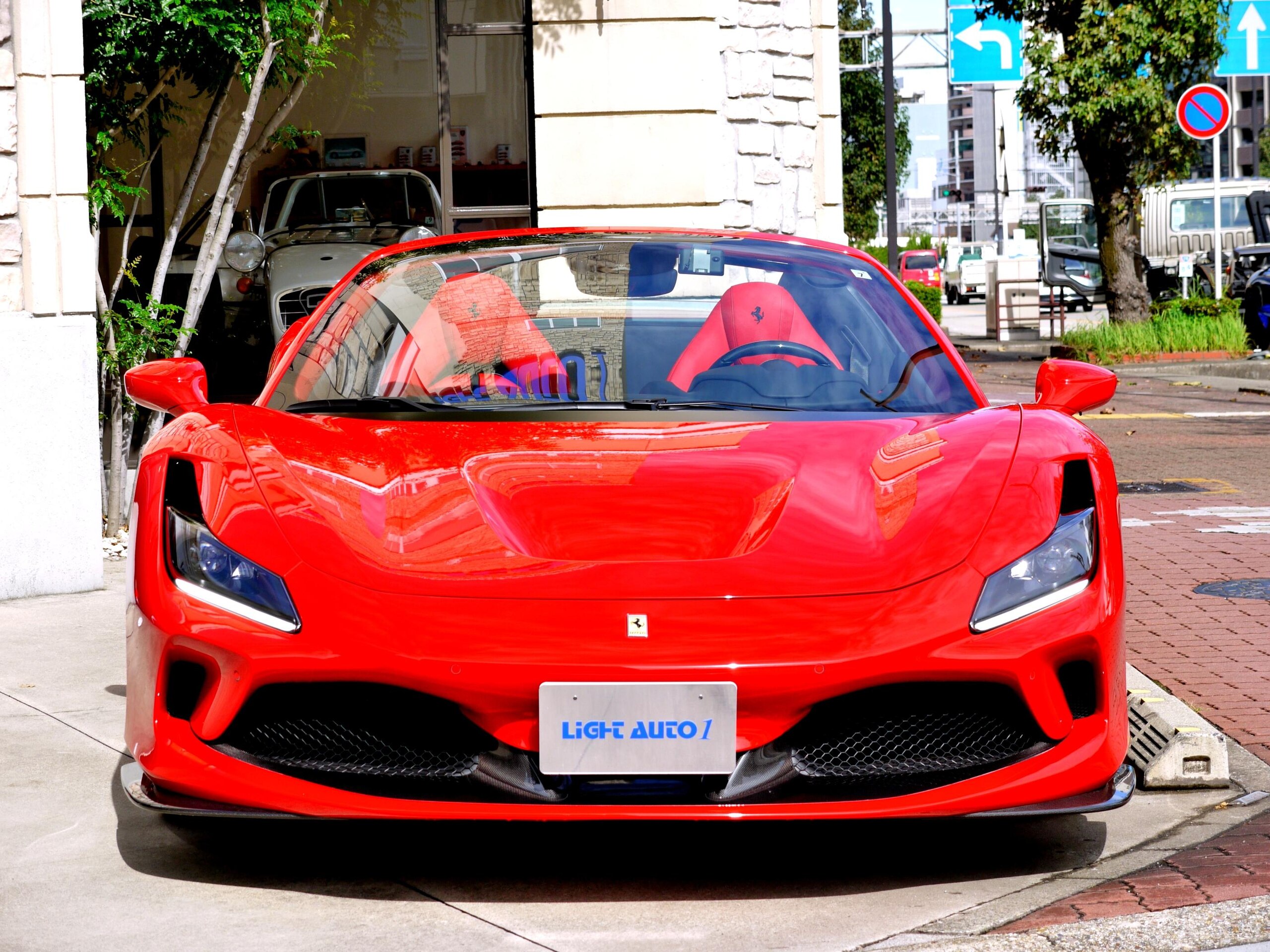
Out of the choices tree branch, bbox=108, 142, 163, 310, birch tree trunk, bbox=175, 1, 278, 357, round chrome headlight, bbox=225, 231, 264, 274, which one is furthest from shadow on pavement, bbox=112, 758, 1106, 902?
round chrome headlight, bbox=225, 231, 264, 274

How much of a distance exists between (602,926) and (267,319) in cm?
830

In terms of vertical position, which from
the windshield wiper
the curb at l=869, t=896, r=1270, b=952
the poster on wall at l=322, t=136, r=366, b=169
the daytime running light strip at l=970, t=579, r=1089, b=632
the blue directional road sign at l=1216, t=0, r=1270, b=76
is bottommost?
the curb at l=869, t=896, r=1270, b=952

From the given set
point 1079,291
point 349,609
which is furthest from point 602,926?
point 1079,291

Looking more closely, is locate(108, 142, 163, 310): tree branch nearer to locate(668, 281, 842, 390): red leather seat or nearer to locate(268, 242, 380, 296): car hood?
locate(268, 242, 380, 296): car hood

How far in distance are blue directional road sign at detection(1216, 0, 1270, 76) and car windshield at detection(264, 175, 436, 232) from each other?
52.7 ft

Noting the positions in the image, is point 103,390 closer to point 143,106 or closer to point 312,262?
point 143,106

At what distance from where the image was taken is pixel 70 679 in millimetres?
5410

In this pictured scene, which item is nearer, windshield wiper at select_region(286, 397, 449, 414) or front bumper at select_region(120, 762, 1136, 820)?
front bumper at select_region(120, 762, 1136, 820)

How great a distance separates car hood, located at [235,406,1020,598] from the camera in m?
3.15

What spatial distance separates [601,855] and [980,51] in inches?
987

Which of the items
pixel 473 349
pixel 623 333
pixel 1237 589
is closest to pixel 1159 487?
pixel 1237 589

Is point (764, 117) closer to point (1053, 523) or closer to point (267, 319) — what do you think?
point (267, 319)

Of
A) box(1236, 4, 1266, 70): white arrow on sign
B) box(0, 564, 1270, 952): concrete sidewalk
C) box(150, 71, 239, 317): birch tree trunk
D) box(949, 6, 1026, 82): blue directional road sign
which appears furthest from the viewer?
box(949, 6, 1026, 82): blue directional road sign

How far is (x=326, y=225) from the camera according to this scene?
1146 cm
